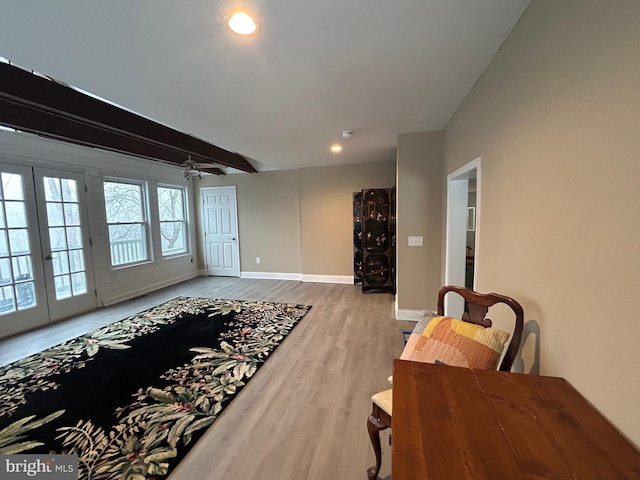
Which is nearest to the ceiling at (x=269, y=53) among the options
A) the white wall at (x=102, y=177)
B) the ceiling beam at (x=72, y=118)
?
the ceiling beam at (x=72, y=118)

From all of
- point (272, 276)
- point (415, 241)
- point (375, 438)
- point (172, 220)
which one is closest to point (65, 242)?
point (172, 220)

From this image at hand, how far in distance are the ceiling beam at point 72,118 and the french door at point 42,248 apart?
962 mm

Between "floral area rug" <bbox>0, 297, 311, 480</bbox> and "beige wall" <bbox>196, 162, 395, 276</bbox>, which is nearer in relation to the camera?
"floral area rug" <bbox>0, 297, 311, 480</bbox>

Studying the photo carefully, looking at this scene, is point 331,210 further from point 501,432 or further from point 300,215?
point 501,432

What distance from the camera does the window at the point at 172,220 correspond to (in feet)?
19.0

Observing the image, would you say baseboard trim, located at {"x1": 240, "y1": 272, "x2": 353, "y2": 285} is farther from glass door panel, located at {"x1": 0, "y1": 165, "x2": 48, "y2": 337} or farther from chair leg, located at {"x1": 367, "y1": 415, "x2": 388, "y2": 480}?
chair leg, located at {"x1": 367, "y1": 415, "x2": 388, "y2": 480}

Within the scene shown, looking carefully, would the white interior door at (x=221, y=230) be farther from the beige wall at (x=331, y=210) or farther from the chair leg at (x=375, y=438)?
the chair leg at (x=375, y=438)

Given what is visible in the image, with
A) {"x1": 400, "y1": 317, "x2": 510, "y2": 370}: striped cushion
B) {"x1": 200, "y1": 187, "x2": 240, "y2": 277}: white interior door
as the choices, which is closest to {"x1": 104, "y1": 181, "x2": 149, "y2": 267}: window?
{"x1": 200, "y1": 187, "x2": 240, "y2": 277}: white interior door

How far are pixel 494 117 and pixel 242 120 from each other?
2310 millimetres

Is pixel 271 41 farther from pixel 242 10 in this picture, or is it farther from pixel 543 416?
pixel 543 416

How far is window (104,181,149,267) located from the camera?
15.5 feet

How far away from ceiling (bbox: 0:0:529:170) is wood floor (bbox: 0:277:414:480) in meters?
2.47

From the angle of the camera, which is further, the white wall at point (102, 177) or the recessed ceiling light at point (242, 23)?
the white wall at point (102, 177)

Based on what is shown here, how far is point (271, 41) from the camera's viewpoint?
60.2 inches
